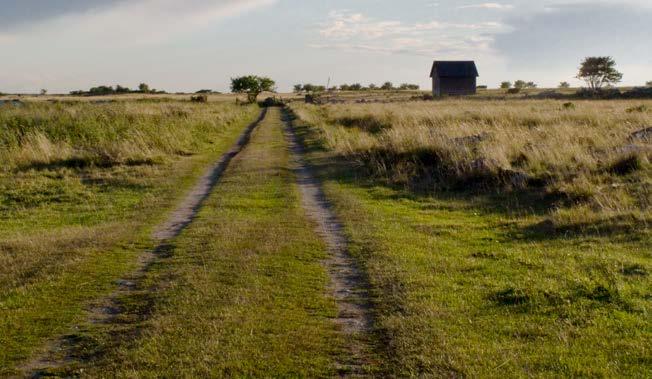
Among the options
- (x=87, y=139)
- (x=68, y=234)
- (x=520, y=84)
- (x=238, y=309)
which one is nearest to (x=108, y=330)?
(x=238, y=309)

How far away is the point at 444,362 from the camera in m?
5.09

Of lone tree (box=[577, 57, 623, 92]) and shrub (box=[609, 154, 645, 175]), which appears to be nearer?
shrub (box=[609, 154, 645, 175])

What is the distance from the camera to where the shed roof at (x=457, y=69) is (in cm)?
8979

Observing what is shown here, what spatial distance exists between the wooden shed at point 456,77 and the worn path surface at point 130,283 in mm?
77035

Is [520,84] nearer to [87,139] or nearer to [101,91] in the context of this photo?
[101,91]

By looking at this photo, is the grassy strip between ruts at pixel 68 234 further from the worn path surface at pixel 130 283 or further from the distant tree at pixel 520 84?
the distant tree at pixel 520 84

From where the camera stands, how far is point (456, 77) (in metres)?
90.4

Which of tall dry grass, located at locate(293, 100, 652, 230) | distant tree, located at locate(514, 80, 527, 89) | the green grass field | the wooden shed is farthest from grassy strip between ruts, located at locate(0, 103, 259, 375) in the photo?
distant tree, located at locate(514, 80, 527, 89)

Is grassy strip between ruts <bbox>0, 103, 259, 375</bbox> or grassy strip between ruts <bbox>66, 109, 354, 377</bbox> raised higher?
grassy strip between ruts <bbox>66, 109, 354, 377</bbox>

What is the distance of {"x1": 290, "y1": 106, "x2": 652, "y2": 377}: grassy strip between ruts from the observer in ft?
16.8

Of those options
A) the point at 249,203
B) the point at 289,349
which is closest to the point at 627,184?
the point at 249,203

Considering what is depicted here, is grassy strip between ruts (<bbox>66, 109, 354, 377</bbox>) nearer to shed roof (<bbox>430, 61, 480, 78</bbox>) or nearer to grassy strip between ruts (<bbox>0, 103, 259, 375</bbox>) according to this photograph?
grassy strip between ruts (<bbox>0, 103, 259, 375</bbox>)

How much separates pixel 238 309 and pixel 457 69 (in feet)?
288

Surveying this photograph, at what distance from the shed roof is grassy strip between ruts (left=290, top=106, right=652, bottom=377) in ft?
266
